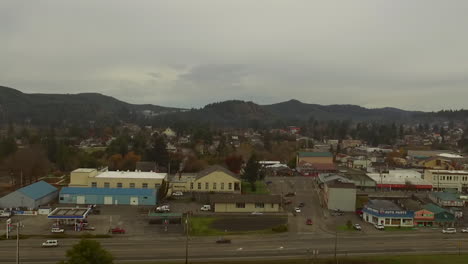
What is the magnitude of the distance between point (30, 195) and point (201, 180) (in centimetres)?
1401

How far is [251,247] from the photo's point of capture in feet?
70.5

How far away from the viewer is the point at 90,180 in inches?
1318

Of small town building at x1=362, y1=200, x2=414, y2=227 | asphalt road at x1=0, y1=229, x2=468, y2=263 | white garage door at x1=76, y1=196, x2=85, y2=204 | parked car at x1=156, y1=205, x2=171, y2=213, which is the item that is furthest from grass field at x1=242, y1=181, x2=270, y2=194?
white garage door at x1=76, y1=196, x2=85, y2=204

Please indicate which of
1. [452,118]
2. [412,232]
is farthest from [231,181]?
[452,118]

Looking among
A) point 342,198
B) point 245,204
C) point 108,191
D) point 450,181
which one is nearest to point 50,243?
point 108,191

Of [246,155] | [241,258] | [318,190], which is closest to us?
[241,258]

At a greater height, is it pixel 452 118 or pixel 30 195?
pixel 452 118

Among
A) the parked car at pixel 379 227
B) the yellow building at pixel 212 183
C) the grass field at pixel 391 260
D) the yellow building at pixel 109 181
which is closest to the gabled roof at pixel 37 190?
the yellow building at pixel 109 181

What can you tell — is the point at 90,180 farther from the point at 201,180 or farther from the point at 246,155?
the point at 246,155

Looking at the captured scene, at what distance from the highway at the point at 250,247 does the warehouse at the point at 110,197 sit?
867 centimetres

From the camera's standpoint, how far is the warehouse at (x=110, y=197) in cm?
3103

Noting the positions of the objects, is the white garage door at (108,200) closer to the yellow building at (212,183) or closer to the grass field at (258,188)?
the yellow building at (212,183)

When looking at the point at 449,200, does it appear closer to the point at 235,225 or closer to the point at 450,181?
the point at 450,181

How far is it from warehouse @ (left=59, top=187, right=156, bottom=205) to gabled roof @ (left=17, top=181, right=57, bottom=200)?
1.58m
